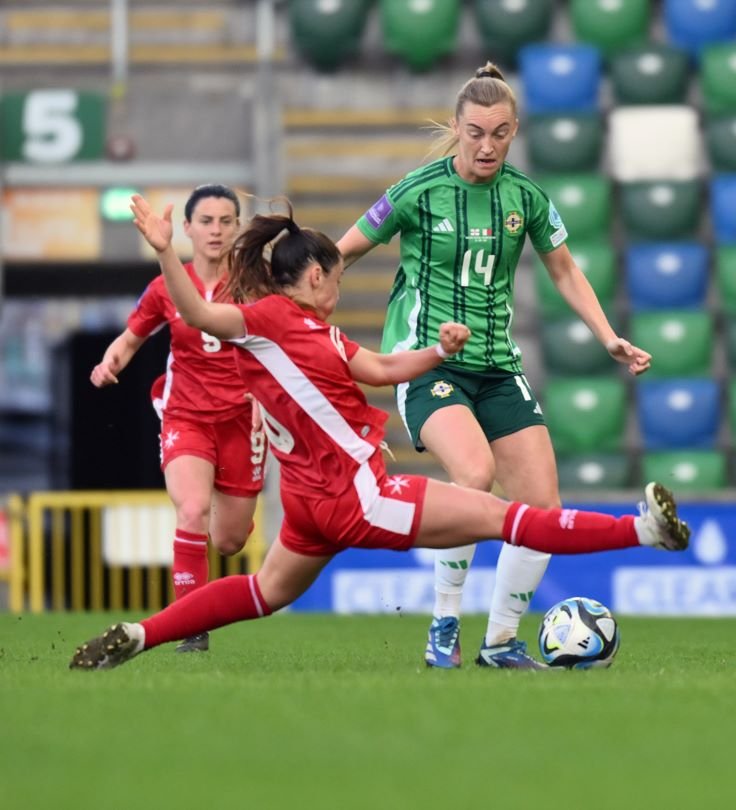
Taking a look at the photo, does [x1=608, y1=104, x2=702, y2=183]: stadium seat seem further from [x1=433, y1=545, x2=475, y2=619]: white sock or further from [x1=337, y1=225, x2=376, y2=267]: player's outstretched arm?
[x1=433, y1=545, x2=475, y2=619]: white sock

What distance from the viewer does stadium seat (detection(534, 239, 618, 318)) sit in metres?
15.2

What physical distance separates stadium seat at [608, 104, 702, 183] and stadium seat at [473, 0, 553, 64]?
3.48 feet

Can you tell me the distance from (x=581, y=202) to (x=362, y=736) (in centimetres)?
1168

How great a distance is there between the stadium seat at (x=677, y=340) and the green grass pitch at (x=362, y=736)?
8.37 m

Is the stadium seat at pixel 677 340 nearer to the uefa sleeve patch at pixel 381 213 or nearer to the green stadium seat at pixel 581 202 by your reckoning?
the green stadium seat at pixel 581 202

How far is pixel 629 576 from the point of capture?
12.6m

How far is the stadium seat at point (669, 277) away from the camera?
15.5 metres

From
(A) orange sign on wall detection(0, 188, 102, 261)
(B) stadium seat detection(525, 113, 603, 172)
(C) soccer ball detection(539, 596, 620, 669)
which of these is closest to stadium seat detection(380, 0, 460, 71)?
(B) stadium seat detection(525, 113, 603, 172)

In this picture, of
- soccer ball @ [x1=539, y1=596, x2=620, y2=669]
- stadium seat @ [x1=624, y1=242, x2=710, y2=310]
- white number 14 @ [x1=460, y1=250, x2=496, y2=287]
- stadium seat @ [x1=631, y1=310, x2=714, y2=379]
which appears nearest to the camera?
soccer ball @ [x1=539, y1=596, x2=620, y2=669]

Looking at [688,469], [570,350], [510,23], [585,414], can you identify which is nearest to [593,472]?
[585,414]

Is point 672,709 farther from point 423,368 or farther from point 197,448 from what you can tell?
point 197,448

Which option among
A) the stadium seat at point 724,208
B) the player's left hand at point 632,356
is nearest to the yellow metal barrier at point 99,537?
the stadium seat at point 724,208

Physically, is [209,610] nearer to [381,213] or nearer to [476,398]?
[476,398]

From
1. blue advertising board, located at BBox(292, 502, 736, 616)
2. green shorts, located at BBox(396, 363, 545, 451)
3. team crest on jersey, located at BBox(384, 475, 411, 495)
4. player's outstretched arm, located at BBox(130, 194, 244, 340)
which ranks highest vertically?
player's outstretched arm, located at BBox(130, 194, 244, 340)
